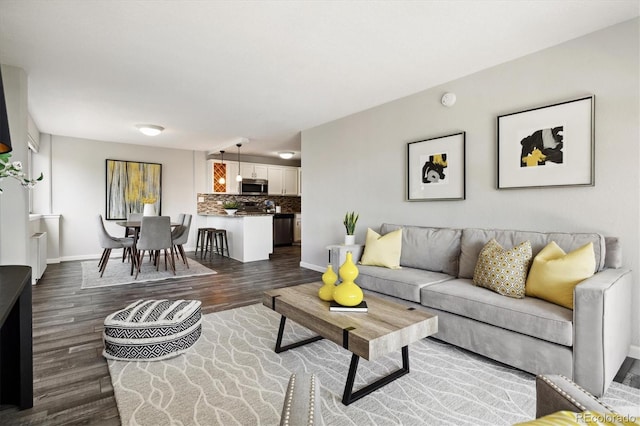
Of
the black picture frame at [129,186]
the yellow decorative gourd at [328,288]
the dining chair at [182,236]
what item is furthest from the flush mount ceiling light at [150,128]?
the yellow decorative gourd at [328,288]

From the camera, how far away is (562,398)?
0.83 metres

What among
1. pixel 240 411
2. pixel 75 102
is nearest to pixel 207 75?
pixel 75 102

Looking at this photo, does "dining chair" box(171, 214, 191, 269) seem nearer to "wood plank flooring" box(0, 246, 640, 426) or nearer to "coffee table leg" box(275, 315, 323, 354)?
"wood plank flooring" box(0, 246, 640, 426)

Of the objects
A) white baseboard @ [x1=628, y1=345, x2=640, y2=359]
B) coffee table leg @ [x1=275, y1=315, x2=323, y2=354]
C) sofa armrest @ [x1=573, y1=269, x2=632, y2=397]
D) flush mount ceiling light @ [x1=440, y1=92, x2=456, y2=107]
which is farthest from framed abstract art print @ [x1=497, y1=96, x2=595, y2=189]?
coffee table leg @ [x1=275, y1=315, x2=323, y2=354]

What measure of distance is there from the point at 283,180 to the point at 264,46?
6.46 m

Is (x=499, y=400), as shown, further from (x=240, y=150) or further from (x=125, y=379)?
(x=240, y=150)

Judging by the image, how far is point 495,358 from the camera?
219cm

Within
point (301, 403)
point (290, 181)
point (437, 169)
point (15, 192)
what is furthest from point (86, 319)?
point (290, 181)

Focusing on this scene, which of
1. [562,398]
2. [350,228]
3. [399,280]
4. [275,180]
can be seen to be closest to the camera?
A: [562,398]

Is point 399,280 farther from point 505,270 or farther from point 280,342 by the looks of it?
point 280,342

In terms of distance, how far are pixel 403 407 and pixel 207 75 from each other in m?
3.37

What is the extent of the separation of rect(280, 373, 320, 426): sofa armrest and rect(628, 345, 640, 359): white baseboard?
9.34 ft

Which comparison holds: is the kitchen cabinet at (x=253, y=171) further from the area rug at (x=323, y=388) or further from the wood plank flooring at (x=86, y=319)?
the area rug at (x=323, y=388)

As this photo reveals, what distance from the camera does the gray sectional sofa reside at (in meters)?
1.82
